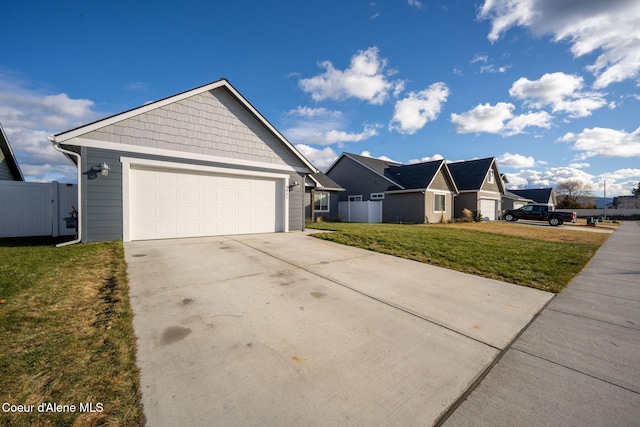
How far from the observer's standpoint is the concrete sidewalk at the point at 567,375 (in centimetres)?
187

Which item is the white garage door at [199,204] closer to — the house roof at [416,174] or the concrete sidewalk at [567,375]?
the concrete sidewalk at [567,375]

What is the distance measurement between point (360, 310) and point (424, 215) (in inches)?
703

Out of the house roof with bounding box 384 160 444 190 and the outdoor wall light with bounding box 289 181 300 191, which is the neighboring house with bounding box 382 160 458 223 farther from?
the outdoor wall light with bounding box 289 181 300 191

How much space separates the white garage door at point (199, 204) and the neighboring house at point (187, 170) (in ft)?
0.09

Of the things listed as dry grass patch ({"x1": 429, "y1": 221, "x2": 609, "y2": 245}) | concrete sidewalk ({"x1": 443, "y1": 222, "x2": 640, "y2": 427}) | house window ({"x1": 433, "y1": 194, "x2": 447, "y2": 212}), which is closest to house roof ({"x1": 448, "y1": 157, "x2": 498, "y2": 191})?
house window ({"x1": 433, "y1": 194, "x2": 447, "y2": 212})

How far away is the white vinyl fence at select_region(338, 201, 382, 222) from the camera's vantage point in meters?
21.2

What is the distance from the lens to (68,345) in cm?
245

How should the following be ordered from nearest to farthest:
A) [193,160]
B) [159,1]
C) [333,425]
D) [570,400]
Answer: [333,425]
[570,400]
[159,1]
[193,160]

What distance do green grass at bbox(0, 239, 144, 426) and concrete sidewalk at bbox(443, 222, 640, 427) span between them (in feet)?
7.81

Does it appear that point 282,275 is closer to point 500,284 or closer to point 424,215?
point 500,284

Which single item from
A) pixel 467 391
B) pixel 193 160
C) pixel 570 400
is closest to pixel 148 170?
pixel 193 160

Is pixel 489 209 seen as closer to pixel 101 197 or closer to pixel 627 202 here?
pixel 101 197

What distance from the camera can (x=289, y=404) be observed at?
74.4 inches

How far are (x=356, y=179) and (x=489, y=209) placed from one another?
13.5m
